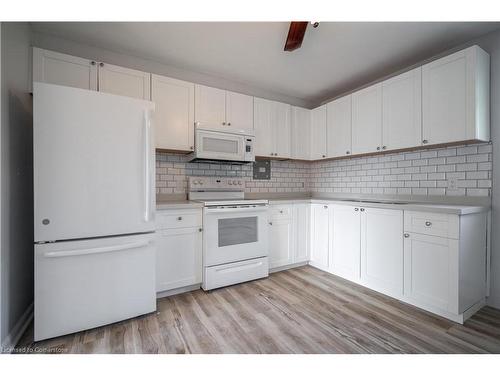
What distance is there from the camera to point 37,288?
1.58m

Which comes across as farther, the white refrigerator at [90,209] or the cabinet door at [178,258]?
the cabinet door at [178,258]

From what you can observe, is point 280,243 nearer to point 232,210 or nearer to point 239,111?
point 232,210

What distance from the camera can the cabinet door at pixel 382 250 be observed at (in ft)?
7.29

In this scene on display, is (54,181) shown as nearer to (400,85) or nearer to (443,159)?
(400,85)

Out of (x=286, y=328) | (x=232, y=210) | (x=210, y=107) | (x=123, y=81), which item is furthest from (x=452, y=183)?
(x=123, y=81)

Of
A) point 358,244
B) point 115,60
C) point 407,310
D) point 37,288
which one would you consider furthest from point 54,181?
point 407,310

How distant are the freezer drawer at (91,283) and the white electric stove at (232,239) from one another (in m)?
0.62

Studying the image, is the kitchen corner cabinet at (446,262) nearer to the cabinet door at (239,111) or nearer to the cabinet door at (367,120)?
the cabinet door at (367,120)

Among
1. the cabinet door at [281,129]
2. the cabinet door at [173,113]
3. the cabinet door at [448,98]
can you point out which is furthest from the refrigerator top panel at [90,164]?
the cabinet door at [448,98]

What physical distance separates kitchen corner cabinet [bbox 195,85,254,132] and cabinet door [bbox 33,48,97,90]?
1022 millimetres

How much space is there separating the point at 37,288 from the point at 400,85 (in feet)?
11.8

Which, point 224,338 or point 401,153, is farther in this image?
point 401,153

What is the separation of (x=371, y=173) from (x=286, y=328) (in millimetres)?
2225

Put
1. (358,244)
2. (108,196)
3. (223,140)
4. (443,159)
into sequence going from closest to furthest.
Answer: (108,196) → (443,159) → (358,244) → (223,140)
